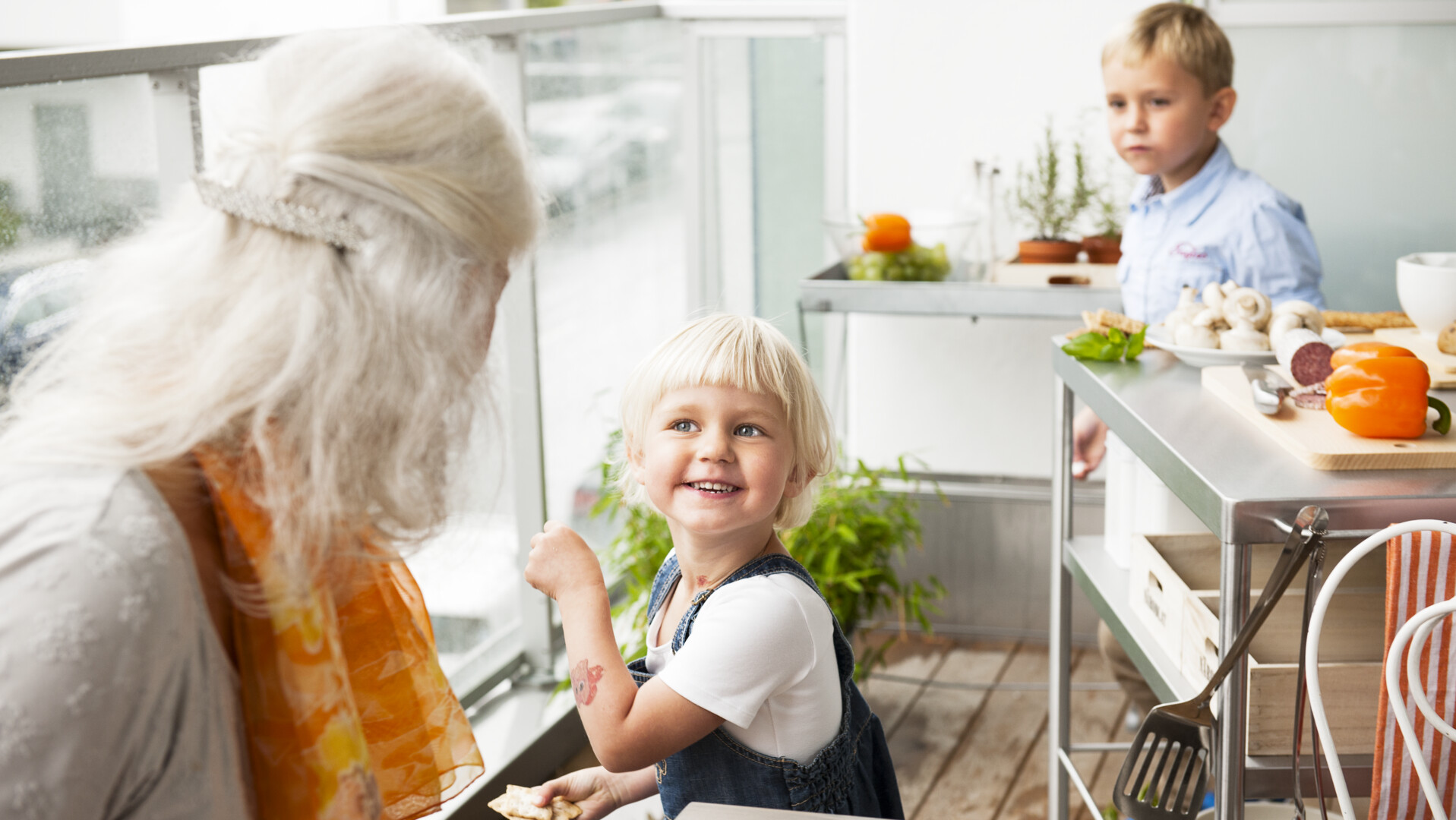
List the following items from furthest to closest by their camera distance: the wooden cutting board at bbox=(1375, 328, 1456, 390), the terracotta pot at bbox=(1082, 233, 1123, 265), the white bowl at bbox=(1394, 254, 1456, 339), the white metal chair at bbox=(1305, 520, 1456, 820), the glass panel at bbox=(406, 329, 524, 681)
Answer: the terracotta pot at bbox=(1082, 233, 1123, 265)
the glass panel at bbox=(406, 329, 524, 681)
the white bowl at bbox=(1394, 254, 1456, 339)
the wooden cutting board at bbox=(1375, 328, 1456, 390)
the white metal chair at bbox=(1305, 520, 1456, 820)

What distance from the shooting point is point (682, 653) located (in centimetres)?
116

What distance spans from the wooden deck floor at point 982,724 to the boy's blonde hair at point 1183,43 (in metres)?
1.22

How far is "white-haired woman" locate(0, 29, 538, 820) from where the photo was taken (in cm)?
73

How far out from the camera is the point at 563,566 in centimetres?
118

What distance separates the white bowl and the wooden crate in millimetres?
339

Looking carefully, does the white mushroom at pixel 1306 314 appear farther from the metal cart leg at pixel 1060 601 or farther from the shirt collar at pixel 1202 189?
the shirt collar at pixel 1202 189

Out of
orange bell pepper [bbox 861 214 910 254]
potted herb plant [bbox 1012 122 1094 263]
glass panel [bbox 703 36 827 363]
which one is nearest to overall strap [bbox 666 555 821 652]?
orange bell pepper [bbox 861 214 910 254]

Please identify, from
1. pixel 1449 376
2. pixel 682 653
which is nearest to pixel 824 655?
pixel 682 653

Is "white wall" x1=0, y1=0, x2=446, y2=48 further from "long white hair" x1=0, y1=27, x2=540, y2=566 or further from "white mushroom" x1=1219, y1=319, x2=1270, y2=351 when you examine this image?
"long white hair" x1=0, y1=27, x2=540, y2=566

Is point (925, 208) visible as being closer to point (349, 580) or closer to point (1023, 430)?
point (1023, 430)

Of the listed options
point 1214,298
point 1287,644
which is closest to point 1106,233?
point 1214,298

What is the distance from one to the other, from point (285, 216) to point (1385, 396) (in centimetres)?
105

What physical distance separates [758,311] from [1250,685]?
2.40 m

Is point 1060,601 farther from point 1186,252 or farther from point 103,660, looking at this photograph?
point 103,660
